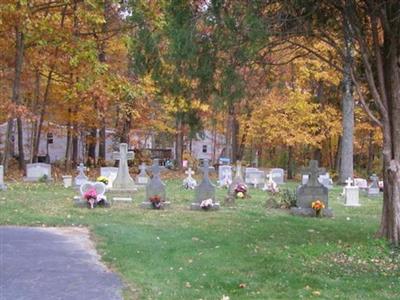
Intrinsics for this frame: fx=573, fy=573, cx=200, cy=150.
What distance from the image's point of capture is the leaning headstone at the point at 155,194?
1395 cm

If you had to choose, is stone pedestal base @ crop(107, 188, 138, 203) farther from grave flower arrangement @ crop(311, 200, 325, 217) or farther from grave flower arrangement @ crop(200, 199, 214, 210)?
grave flower arrangement @ crop(311, 200, 325, 217)

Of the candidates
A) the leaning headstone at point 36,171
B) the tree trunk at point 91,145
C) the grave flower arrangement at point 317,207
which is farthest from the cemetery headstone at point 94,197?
the tree trunk at point 91,145

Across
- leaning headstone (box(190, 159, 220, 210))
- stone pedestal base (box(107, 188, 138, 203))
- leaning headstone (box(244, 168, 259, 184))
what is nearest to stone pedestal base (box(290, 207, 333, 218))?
leaning headstone (box(190, 159, 220, 210))

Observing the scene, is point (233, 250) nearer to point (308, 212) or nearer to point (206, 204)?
point (206, 204)

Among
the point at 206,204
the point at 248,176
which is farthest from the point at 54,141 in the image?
the point at 206,204

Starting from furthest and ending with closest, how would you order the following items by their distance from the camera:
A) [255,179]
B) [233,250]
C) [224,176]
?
[255,179] → [224,176] → [233,250]

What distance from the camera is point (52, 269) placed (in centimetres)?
727

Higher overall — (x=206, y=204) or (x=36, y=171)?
(x=36, y=171)

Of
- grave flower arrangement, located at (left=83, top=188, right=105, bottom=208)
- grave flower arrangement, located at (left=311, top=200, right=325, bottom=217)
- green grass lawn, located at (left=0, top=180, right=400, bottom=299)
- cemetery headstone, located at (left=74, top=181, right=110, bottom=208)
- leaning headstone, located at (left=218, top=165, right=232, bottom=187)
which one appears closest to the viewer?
green grass lawn, located at (left=0, top=180, right=400, bottom=299)

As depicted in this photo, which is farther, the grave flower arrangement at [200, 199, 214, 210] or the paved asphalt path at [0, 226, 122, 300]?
the grave flower arrangement at [200, 199, 214, 210]

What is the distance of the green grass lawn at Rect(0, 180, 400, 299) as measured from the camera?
6.55 metres

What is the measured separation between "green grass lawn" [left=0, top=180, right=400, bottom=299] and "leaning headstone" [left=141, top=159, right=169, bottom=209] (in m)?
0.32

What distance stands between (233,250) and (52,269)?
9.23ft

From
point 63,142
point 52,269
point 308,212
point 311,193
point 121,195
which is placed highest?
point 63,142
